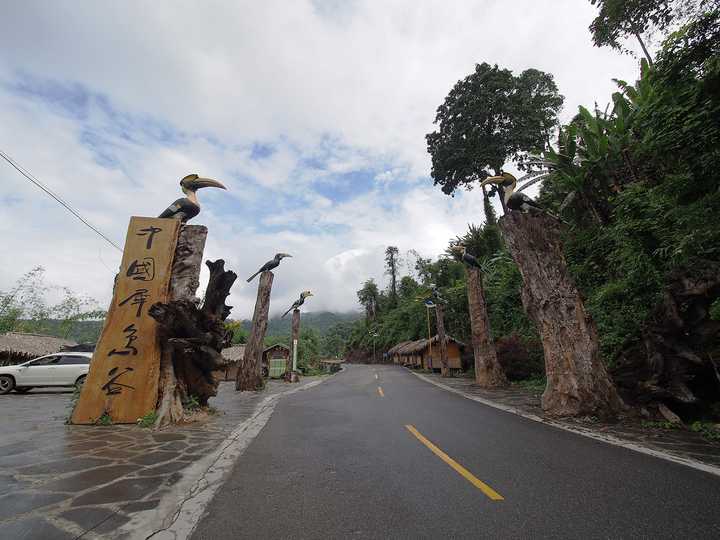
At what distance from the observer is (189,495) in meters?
3.31

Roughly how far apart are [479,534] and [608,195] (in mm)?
15929

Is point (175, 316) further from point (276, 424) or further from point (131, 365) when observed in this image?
point (276, 424)

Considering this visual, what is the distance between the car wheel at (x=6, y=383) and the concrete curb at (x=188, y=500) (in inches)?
552

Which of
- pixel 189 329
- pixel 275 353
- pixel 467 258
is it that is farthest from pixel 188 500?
pixel 275 353

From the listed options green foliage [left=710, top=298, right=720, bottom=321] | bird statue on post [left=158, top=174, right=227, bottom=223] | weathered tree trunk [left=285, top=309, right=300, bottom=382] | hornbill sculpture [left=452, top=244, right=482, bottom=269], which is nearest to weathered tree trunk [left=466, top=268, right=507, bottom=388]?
hornbill sculpture [left=452, top=244, right=482, bottom=269]

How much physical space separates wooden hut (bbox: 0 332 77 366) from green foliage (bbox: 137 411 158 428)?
19113 mm

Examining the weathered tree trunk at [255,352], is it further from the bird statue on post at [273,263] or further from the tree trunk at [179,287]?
the tree trunk at [179,287]

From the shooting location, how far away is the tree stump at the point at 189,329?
269 inches

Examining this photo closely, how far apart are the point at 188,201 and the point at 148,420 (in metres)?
4.86

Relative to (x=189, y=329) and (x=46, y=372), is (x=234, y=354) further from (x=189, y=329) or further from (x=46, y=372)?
(x=189, y=329)

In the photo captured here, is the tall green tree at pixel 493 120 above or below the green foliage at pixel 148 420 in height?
above

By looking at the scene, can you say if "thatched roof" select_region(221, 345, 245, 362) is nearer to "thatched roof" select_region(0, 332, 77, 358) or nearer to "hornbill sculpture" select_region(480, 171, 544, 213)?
"thatched roof" select_region(0, 332, 77, 358)

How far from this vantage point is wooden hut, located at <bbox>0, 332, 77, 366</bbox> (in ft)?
61.7

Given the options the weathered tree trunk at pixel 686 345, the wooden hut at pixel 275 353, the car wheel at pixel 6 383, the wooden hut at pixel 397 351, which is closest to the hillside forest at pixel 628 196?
the weathered tree trunk at pixel 686 345
